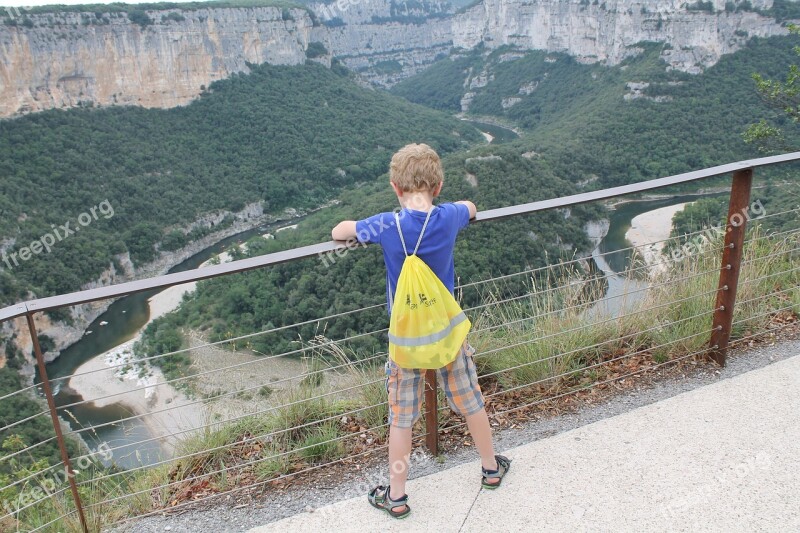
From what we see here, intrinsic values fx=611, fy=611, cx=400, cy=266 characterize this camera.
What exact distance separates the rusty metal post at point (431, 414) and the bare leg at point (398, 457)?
247mm

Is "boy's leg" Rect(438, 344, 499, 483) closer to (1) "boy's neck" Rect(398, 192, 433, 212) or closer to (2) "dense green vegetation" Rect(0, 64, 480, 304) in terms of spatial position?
(1) "boy's neck" Rect(398, 192, 433, 212)

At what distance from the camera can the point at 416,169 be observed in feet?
5.80

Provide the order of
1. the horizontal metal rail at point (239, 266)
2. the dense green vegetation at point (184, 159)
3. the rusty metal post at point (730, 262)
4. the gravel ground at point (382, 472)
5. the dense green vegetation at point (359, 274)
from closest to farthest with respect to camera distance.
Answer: the horizontal metal rail at point (239, 266)
the gravel ground at point (382, 472)
the rusty metal post at point (730, 262)
the dense green vegetation at point (359, 274)
the dense green vegetation at point (184, 159)

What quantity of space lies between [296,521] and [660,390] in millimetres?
1621

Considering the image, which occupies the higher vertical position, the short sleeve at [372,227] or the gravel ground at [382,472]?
the short sleeve at [372,227]

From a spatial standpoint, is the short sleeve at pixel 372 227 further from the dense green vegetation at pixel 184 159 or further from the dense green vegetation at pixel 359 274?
the dense green vegetation at pixel 184 159

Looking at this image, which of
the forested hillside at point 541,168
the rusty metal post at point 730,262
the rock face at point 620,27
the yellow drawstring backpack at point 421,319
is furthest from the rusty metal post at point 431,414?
the rock face at point 620,27

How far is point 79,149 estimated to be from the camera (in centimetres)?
3559

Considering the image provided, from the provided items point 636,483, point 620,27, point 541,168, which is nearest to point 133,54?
point 541,168

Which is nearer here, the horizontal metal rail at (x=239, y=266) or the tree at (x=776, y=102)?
the horizontal metal rail at (x=239, y=266)

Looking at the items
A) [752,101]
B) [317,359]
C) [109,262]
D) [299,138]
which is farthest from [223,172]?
[317,359]

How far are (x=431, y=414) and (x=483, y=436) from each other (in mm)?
258

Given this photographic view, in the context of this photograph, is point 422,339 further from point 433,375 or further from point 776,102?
point 776,102

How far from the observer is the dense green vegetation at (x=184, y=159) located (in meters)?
28.6
